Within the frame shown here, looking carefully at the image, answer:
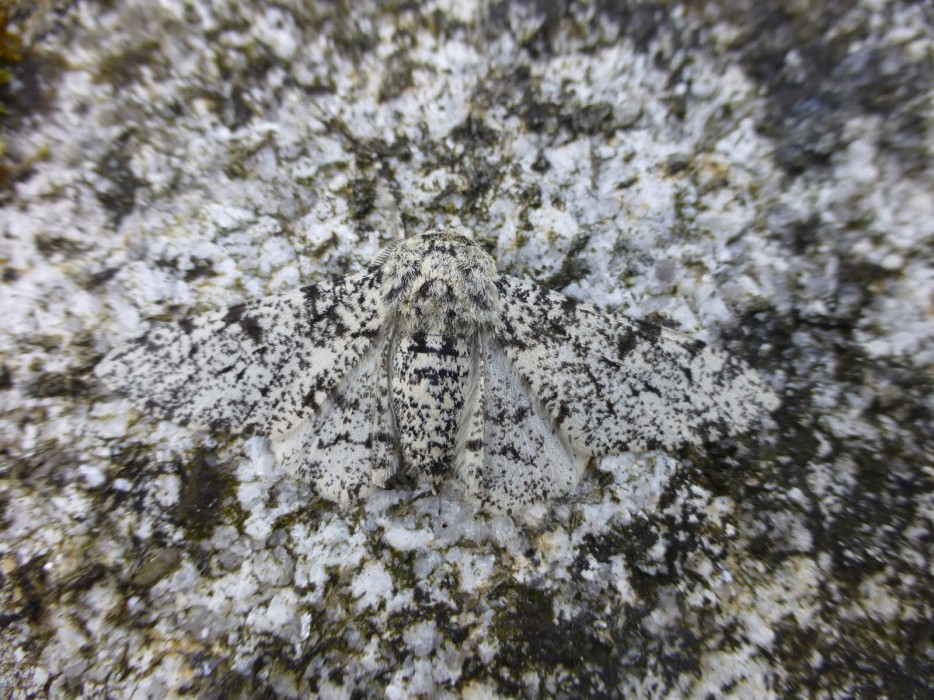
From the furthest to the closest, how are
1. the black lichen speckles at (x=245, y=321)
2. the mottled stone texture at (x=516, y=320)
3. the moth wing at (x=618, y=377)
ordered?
the black lichen speckles at (x=245, y=321) < the moth wing at (x=618, y=377) < the mottled stone texture at (x=516, y=320)

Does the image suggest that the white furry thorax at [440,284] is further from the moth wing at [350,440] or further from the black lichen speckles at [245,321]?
the black lichen speckles at [245,321]

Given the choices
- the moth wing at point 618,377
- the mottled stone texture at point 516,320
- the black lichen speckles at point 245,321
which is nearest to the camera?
the mottled stone texture at point 516,320

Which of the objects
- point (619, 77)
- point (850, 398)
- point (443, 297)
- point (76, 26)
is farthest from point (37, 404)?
point (850, 398)

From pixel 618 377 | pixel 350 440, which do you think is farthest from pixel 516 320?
pixel 350 440

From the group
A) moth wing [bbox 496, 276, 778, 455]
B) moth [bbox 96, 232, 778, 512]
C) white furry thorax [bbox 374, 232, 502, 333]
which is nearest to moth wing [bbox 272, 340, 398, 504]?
moth [bbox 96, 232, 778, 512]

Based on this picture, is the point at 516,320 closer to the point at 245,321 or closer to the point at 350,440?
the point at 350,440

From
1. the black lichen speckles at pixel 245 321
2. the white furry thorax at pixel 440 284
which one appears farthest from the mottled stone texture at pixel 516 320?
the white furry thorax at pixel 440 284
